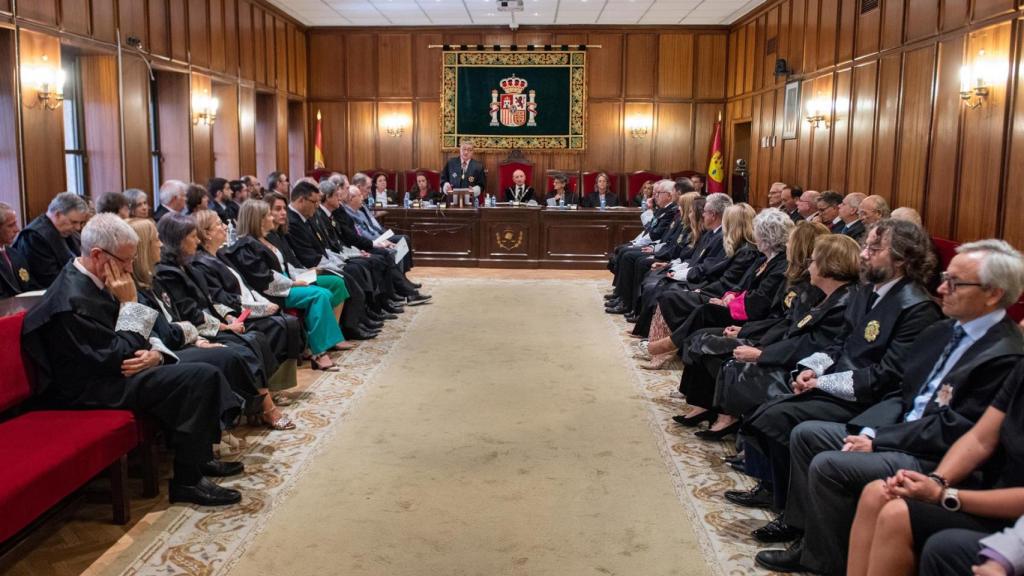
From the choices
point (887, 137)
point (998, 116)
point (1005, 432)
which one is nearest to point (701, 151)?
point (887, 137)

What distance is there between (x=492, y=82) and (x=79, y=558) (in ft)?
39.5

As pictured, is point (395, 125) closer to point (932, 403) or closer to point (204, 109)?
point (204, 109)

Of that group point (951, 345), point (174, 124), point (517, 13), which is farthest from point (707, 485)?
point (517, 13)

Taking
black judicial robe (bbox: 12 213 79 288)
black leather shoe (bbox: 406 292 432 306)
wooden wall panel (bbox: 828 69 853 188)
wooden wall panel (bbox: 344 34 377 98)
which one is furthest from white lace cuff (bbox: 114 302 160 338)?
wooden wall panel (bbox: 344 34 377 98)

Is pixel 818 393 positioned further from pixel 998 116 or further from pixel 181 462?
pixel 998 116

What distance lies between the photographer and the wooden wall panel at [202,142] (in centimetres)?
1006

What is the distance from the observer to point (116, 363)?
373 centimetres

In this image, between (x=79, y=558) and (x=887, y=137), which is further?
(x=887, y=137)

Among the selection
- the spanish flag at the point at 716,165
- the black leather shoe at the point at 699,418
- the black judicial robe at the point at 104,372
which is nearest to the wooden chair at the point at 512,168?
the spanish flag at the point at 716,165

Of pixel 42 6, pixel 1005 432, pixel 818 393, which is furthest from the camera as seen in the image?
pixel 42 6

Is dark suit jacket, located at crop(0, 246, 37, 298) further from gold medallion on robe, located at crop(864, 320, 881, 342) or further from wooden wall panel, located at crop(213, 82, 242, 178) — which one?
wooden wall panel, located at crop(213, 82, 242, 178)

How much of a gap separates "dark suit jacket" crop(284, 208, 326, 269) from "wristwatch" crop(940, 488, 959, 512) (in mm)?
5686

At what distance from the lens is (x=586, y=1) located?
39.4 feet

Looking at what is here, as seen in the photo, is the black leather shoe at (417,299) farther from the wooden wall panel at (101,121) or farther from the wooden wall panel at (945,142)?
the wooden wall panel at (945,142)
